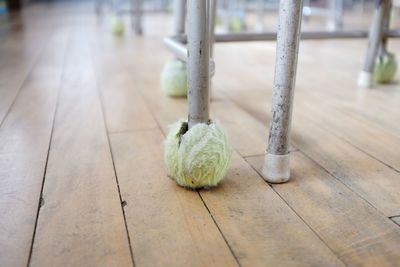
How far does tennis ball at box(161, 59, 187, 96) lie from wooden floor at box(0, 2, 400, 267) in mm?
51

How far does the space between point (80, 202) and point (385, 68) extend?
1.11 m

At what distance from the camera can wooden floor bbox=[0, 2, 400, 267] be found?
53 centimetres

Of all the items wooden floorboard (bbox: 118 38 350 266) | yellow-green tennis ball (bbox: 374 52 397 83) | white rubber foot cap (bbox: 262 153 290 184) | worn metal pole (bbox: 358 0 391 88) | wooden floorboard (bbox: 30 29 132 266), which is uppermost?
worn metal pole (bbox: 358 0 391 88)

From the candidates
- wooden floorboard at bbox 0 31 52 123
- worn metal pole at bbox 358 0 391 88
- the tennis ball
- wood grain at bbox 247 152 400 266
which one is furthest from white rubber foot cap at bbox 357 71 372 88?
wooden floorboard at bbox 0 31 52 123

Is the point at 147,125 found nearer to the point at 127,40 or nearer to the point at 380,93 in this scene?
the point at 380,93

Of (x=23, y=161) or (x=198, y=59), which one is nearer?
(x=198, y=59)

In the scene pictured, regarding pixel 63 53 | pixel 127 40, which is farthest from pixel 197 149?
pixel 127 40

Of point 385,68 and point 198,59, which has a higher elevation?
point 198,59

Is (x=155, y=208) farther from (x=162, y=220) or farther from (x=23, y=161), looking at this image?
(x=23, y=161)

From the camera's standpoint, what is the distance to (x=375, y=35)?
1286 mm

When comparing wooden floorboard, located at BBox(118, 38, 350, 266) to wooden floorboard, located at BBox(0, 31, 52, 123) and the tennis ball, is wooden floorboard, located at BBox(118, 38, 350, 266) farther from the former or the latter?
wooden floorboard, located at BBox(0, 31, 52, 123)

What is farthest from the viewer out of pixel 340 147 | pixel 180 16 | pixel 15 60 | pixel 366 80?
pixel 15 60

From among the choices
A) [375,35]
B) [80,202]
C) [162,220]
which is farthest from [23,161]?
[375,35]

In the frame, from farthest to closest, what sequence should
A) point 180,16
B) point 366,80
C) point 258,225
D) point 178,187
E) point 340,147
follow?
point 366,80, point 180,16, point 340,147, point 178,187, point 258,225
